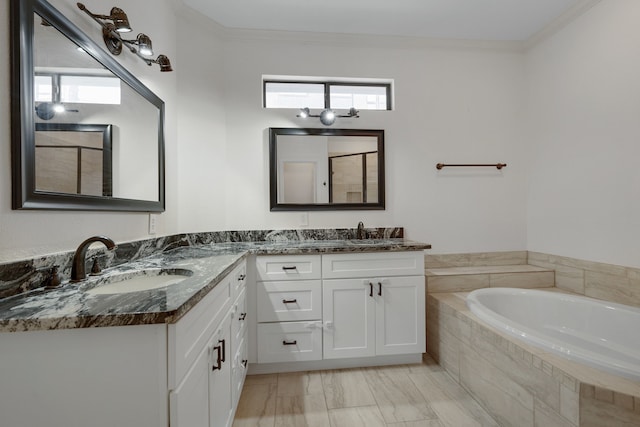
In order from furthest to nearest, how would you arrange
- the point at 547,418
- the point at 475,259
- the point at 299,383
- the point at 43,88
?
the point at 475,259 → the point at 299,383 → the point at 547,418 → the point at 43,88

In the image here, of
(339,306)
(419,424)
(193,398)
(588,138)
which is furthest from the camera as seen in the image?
(588,138)

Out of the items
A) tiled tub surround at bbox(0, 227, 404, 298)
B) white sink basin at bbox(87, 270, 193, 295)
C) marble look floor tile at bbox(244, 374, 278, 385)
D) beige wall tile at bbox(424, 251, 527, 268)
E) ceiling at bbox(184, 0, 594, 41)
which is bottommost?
marble look floor tile at bbox(244, 374, 278, 385)

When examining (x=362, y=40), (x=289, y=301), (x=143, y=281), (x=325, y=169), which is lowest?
(x=289, y=301)

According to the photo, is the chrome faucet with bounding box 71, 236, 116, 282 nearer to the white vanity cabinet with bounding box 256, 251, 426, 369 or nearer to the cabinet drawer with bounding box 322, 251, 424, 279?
the white vanity cabinet with bounding box 256, 251, 426, 369

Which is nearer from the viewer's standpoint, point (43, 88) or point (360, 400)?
point (43, 88)

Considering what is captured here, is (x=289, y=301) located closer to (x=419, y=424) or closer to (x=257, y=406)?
(x=257, y=406)

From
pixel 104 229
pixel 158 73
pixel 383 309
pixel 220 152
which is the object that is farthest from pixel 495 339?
pixel 158 73

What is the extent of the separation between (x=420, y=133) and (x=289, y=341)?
2.14 m

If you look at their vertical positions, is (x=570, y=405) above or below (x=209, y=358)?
below

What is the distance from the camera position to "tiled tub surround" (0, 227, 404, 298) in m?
0.89

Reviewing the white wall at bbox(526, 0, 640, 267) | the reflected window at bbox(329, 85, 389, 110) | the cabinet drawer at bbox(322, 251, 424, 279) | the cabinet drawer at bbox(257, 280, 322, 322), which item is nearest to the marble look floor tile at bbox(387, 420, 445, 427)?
the cabinet drawer at bbox(257, 280, 322, 322)

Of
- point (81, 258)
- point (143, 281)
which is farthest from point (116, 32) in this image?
point (143, 281)

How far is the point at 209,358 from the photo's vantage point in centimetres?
107

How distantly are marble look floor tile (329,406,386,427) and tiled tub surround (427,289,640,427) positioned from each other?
2.16 ft
